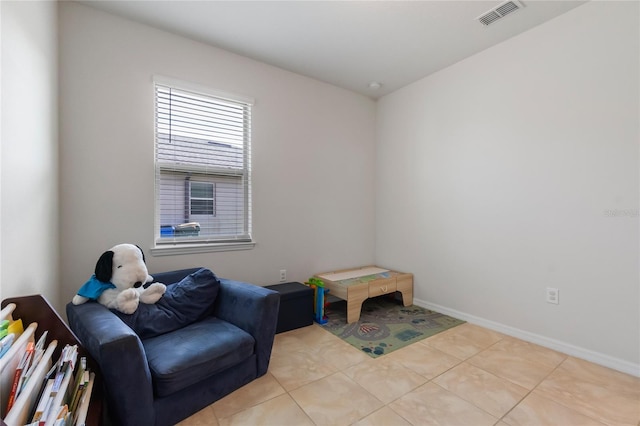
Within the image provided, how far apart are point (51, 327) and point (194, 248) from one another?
1.24m

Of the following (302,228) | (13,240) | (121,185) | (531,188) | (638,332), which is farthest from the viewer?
(302,228)

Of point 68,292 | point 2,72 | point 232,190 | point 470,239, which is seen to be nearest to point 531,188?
point 470,239

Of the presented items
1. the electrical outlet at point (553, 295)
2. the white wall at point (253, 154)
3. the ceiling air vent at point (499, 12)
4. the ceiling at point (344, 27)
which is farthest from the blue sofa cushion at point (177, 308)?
the ceiling air vent at point (499, 12)

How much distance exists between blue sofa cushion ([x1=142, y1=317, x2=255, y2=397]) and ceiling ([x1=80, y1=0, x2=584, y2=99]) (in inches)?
90.0

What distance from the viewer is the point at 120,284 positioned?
1.81m

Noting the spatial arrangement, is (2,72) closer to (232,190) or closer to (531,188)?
(232,190)

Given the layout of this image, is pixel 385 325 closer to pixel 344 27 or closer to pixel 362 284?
pixel 362 284

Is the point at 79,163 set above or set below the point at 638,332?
above

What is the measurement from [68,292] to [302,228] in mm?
2011

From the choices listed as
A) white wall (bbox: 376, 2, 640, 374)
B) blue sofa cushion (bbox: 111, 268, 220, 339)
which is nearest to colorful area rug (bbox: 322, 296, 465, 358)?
white wall (bbox: 376, 2, 640, 374)

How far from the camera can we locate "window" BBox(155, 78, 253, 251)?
2.47 m

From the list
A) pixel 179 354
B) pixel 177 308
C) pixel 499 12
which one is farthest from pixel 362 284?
pixel 499 12

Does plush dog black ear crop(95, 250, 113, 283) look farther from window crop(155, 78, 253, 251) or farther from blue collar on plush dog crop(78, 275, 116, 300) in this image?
window crop(155, 78, 253, 251)

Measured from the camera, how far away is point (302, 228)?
10.5ft
